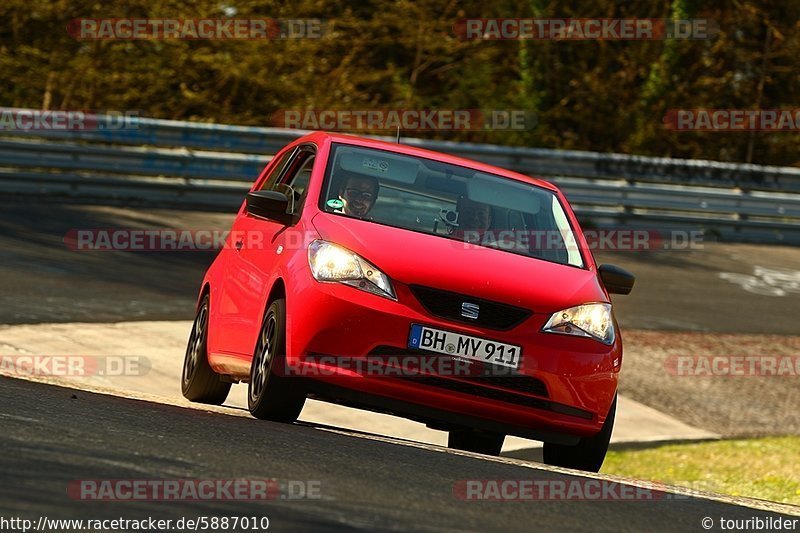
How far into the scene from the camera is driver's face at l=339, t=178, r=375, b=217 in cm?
848

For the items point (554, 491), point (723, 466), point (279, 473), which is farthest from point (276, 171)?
point (723, 466)

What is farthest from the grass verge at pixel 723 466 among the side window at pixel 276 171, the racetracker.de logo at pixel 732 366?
the side window at pixel 276 171

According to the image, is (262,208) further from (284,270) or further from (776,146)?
(776,146)

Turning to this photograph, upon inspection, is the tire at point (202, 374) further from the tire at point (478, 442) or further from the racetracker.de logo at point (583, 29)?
the racetracker.de logo at point (583, 29)

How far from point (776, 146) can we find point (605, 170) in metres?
6.57

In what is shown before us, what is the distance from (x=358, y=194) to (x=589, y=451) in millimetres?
1876

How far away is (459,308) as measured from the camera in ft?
25.3

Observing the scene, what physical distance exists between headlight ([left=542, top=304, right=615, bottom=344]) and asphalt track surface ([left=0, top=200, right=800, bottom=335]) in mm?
6306

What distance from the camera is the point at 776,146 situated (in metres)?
30.0

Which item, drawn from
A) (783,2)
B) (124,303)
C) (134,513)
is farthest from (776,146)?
(134,513)

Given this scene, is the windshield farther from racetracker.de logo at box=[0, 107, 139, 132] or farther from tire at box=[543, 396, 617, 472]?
racetracker.de logo at box=[0, 107, 139, 132]

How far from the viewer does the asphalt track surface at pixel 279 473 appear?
5312 millimetres

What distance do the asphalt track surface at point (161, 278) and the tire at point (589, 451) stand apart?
601 cm

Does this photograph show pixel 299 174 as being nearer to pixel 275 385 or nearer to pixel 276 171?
pixel 276 171
